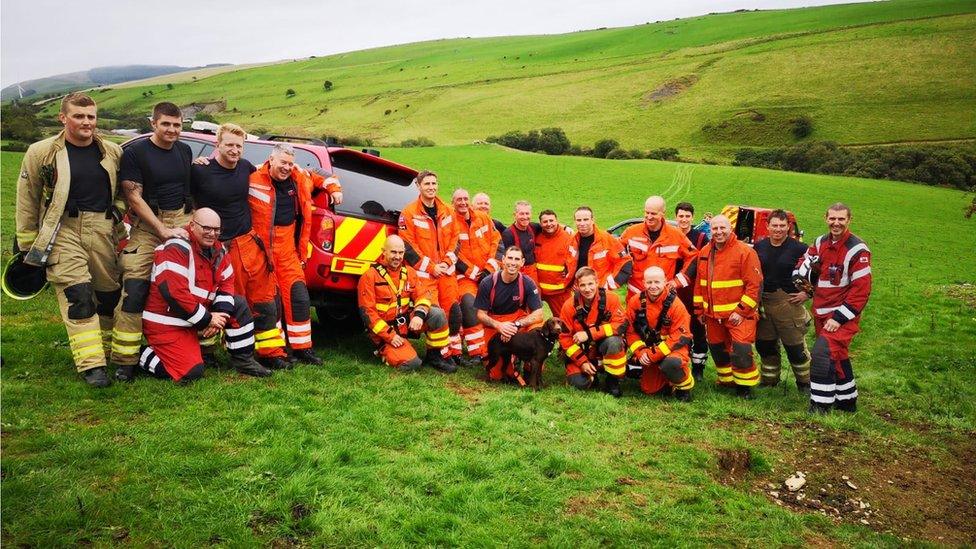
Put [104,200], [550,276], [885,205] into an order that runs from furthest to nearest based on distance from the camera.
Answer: [885,205] < [550,276] < [104,200]

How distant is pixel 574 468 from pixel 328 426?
1.91 m

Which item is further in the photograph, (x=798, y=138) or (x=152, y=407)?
(x=798, y=138)

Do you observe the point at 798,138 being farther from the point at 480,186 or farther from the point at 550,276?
the point at 550,276

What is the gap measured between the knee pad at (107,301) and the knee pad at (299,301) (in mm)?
1525

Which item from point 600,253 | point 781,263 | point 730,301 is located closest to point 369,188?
point 600,253

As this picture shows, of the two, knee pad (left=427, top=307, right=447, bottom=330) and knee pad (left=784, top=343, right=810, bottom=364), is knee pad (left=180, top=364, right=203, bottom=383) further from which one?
knee pad (left=784, top=343, right=810, bottom=364)

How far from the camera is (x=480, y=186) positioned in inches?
1056

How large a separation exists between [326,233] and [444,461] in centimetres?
295

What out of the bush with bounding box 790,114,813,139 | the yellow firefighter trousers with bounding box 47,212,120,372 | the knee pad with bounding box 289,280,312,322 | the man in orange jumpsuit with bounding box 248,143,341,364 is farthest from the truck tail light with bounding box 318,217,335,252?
the bush with bounding box 790,114,813,139

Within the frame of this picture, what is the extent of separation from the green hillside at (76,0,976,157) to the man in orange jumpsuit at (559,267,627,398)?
4185 centimetres

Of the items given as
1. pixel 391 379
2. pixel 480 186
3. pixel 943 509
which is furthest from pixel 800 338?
pixel 480 186

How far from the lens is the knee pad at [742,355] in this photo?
642cm

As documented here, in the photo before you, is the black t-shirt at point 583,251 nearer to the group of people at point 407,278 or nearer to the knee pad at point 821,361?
the group of people at point 407,278

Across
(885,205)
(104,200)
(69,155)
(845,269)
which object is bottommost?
(885,205)
